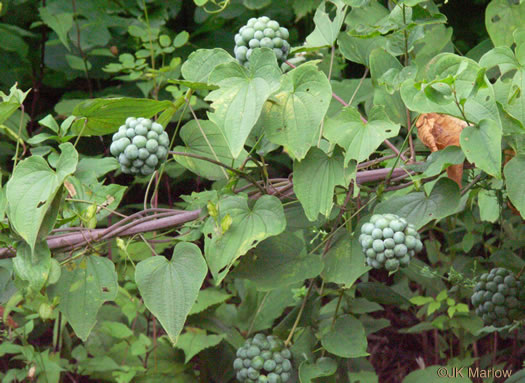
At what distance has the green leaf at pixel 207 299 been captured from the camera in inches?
75.6

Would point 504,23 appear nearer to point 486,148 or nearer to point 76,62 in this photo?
point 486,148

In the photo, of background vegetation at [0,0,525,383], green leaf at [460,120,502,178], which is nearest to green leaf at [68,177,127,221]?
background vegetation at [0,0,525,383]

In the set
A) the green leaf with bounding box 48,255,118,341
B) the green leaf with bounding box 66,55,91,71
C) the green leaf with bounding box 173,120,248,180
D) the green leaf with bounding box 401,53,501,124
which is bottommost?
the green leaf with bounding box 66,55,91,71

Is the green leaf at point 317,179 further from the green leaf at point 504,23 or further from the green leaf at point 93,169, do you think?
the green leaf at point 504,23

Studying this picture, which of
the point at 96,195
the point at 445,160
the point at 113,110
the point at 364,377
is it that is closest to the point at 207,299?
the point at 364,377

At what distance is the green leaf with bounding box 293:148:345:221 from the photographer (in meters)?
1.18

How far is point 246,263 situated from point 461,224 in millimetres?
1159

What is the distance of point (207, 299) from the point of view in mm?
1954

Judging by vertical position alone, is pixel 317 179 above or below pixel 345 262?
above

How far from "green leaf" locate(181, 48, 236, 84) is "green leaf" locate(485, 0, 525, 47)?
0.72 metres

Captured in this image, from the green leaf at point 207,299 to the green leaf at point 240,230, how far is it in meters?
0.75

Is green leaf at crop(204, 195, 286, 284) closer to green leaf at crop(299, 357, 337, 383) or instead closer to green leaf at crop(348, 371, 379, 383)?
green leaf at crop(299, 357, 337, 383)

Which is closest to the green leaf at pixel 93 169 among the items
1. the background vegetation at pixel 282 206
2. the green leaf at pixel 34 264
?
the background vegetation at pixel 282 206

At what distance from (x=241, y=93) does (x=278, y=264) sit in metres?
0.40
